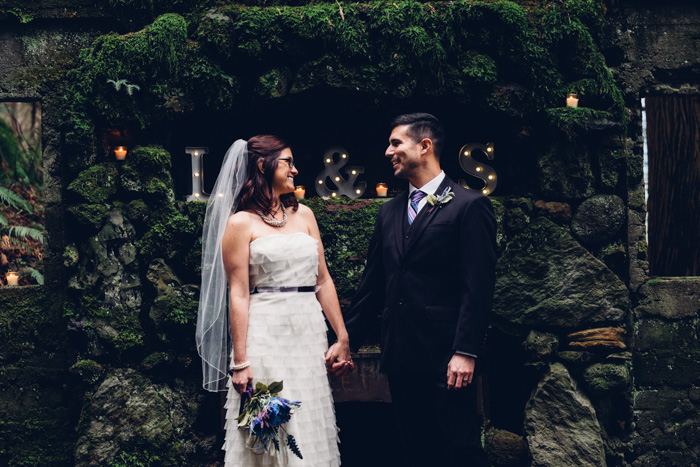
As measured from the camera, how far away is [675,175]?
4918 millimetres

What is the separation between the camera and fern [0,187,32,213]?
6480mm

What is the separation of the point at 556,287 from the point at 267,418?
8.21 ft

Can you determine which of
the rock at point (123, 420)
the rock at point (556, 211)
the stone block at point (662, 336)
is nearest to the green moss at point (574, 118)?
the rock at point (556, 211)

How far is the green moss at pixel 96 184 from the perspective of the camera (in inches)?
171

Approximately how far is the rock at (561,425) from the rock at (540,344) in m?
0.13

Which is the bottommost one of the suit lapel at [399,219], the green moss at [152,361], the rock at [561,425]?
the rock at [561,425]

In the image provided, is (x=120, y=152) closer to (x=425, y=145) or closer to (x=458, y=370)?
(x=425, y=145)

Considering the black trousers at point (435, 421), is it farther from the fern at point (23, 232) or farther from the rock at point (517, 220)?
the fern at point (23, 232)

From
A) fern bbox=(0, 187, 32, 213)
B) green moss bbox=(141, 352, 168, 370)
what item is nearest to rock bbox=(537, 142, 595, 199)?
green moss bbox=(141, 352, 168, 370)

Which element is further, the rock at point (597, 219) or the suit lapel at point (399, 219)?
the rock at point (597, 219)

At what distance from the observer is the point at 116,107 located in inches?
173

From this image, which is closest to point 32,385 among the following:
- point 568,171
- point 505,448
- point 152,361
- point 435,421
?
point 152,361

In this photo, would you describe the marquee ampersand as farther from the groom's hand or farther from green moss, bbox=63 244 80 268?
the groom's hand

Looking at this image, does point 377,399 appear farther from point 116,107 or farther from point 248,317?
point 116,107
